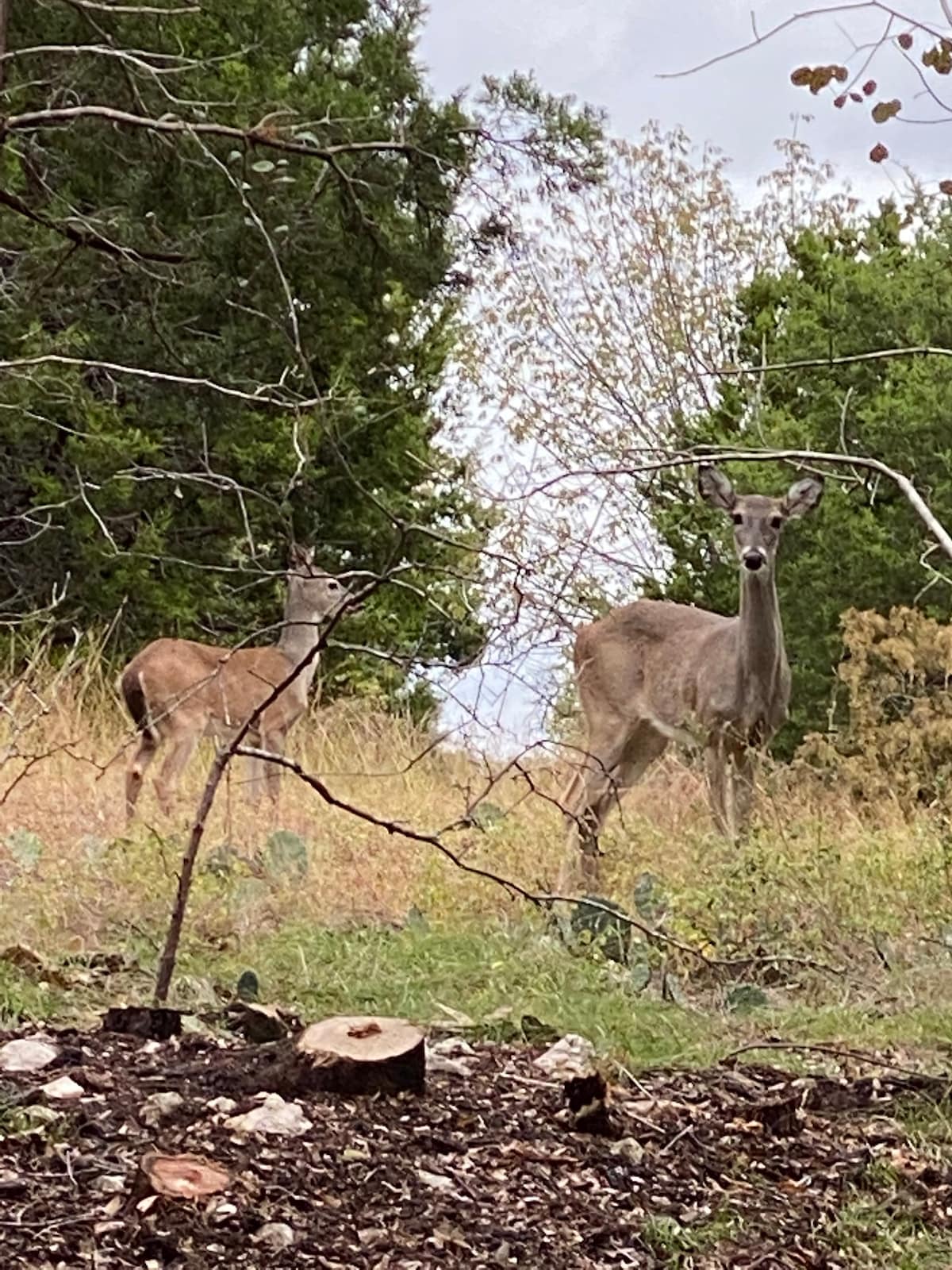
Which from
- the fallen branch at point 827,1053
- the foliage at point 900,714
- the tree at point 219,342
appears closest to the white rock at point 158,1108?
the fallen branch at point 827,1053

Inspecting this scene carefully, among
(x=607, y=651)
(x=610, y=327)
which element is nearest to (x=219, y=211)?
(x=607, y=651)

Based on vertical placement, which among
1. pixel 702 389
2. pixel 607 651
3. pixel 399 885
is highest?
pixel 702 389

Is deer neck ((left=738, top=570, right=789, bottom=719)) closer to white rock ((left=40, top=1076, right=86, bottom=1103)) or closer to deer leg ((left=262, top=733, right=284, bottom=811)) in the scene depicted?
deer leg ((left=262, top=733, right=284, bottom=811))

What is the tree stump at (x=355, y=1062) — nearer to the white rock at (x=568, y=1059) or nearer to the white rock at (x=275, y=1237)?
the white rock at (x=568, y=1059)

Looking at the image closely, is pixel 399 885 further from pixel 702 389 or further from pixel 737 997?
pixel 702 389

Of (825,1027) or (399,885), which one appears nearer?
(825,1027)

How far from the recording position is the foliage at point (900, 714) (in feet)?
24.9

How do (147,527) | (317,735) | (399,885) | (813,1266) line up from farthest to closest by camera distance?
(147,527) < (317,735) < (399,885) < (813,1266)

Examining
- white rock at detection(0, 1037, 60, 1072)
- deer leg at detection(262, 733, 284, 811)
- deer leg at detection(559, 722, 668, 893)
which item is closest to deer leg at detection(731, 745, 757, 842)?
deer leg at detection(559, 722, 668, 893)

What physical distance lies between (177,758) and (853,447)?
418cm

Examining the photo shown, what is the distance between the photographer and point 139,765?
958 centimetres

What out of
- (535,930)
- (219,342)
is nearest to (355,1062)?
(535,930)

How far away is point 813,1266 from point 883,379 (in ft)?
30.9

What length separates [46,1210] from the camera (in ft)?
7.41
